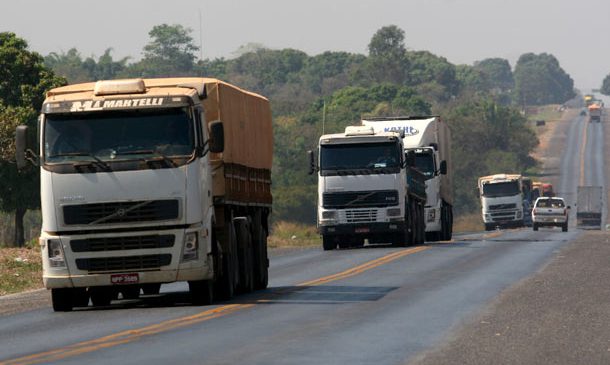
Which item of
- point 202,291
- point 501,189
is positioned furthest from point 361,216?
point 501,189

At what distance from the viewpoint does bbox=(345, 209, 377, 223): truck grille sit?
146 feet

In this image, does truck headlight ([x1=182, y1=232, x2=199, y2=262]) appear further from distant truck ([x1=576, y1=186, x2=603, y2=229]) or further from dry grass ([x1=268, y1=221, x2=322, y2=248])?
distant truck ([x1=576, y1=186, x2=603, y2=229])

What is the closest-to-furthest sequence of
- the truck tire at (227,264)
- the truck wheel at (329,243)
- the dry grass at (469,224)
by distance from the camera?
the truck tire at (227,264) < the truck wheel at (329,243) < the dry grass at (469,224)

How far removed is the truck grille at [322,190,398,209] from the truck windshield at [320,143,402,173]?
3.48 ft

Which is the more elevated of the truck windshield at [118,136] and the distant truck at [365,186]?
the truck windshield at [118,136]

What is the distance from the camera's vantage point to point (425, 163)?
50.6 m

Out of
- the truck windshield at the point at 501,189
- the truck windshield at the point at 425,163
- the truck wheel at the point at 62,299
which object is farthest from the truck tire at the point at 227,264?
the truck windshield at the point at 501,189

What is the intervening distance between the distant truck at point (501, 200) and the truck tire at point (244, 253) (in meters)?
62.2

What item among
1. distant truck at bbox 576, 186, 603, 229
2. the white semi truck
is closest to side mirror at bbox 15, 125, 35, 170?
the white semi truck

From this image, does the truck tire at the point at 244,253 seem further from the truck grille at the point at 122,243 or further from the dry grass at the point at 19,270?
the dry grass at the point at 19,270

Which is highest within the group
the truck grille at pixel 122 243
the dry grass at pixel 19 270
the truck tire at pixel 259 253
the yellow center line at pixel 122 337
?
the truck grille at pixel 122 243

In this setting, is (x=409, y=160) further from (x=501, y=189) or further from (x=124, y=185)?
(x=501, y=189)

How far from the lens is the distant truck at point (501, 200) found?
8681 centimetres

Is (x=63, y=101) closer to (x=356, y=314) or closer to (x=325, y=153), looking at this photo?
(x=356, y=314)
